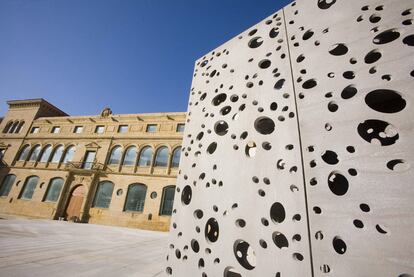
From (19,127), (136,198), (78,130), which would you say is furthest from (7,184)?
(136,198)

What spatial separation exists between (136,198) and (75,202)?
570 centimetres

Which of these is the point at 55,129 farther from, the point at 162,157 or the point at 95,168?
the point at 162,157

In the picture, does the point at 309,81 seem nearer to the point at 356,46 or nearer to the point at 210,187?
the point at 356,46

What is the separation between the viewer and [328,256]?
160 cm

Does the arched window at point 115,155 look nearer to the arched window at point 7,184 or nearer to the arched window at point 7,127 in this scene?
the arched window at point 7,184

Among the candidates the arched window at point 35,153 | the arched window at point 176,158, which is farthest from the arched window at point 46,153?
the arched window at point 176,158

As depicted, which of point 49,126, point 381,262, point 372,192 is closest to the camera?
point 381,262

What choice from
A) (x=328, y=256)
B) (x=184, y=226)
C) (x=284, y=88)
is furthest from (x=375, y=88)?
(x=184, y=226)

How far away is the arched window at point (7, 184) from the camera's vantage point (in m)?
19.0

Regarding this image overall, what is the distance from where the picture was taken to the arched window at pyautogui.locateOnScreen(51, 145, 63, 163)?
19031 millimetres

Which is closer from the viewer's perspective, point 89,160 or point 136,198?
point 136,198

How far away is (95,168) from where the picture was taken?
1711cm

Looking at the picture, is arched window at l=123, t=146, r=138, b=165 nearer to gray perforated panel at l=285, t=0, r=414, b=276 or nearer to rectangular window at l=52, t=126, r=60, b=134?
rectangular window at l=52, t=126, r=60, b=134

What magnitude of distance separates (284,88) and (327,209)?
60.1 inches
